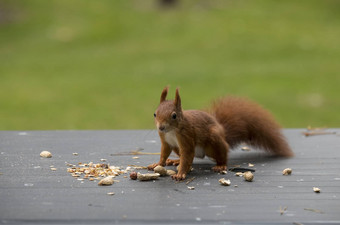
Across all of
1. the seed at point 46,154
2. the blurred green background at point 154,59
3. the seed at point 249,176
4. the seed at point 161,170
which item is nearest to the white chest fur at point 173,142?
the seed at point 161,170

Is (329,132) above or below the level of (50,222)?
above

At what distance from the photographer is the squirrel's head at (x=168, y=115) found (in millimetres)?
1844

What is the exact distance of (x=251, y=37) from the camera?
9.44 metres

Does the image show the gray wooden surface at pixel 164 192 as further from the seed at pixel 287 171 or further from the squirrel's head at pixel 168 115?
the squirrel's head at pixel 168 115

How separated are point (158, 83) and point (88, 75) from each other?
1044 millimetres

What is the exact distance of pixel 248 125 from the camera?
2242 mm

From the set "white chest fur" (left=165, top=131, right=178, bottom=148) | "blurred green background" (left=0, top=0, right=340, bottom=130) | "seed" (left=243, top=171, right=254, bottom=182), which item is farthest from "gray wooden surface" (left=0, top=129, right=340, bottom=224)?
"blurred green background" (left=0, top=0, right=340, bottom=130)

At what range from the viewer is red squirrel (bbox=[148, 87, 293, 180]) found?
188cm

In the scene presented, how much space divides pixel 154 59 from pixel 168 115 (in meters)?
6.83

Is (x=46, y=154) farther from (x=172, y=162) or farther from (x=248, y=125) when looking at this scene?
(x=248, y=125)

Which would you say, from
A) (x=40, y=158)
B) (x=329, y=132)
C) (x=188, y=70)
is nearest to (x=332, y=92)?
(x=188, y=70)

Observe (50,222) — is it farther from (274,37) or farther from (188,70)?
(274,37)

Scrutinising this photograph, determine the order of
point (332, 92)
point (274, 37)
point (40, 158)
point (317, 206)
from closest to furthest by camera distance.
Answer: point (317, 206)
point (40, 158)
point (332, 92)
point (274, 37)

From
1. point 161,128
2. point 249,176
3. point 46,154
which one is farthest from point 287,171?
point 46,154
